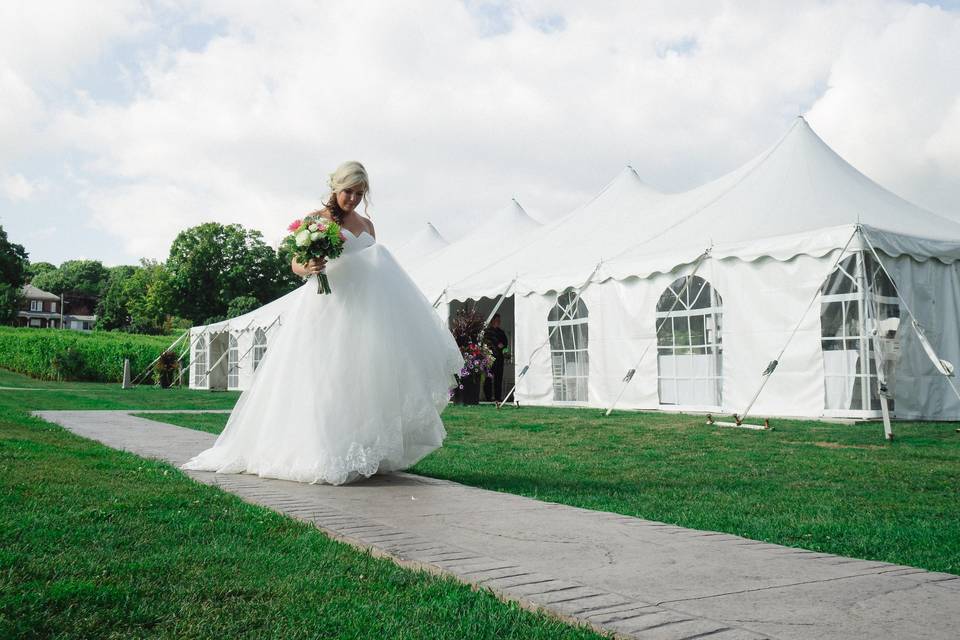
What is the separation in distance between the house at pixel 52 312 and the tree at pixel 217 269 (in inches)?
1938

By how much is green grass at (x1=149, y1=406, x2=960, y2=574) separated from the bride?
71cm

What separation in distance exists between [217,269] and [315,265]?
172ft

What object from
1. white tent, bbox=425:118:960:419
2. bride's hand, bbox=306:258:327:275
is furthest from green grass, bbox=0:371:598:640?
white tent, bbox=425:118:960:419

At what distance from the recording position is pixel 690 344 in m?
12.6

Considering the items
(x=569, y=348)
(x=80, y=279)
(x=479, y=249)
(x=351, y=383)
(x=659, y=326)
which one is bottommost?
(x=351, y=383)

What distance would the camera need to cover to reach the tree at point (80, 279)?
4136 inches

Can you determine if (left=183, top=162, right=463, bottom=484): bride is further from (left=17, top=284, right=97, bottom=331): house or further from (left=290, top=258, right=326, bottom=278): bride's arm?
(left=17, top=284, right=97, bottom=331): house

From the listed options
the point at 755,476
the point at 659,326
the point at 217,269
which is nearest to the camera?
the point at 755,476

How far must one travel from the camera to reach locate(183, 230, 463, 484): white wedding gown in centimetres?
504

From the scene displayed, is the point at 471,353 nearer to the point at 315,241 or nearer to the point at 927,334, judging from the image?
the point at 927,334

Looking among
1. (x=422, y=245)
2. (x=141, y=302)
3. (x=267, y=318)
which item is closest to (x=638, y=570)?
(x=267, y=318)

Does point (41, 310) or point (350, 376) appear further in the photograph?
point (41, 310)

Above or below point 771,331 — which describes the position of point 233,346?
above

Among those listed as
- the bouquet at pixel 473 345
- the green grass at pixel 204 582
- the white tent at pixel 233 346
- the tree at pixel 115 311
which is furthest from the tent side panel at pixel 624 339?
the tree at pixel 115 311
